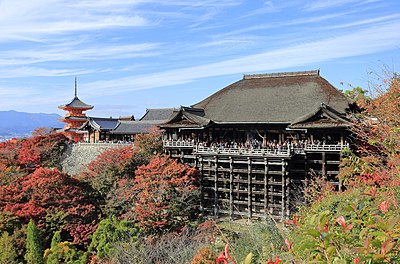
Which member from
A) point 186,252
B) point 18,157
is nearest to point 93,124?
point 18,157

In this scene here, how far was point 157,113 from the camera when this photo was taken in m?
40.2

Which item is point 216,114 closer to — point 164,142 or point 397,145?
point 164,142

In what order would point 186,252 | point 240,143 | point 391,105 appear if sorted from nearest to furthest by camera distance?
1. point 391,105
2. point 186,252
3. point 240,143

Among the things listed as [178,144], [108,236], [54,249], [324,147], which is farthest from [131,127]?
[324,147]

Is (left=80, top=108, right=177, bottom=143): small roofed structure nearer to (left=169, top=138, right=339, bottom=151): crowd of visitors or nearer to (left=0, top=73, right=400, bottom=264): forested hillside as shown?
(left=169, top=138, right=339, bottom=151): crowd of visitors

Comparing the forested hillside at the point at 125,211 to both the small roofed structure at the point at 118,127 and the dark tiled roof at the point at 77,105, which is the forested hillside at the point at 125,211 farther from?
the dark tiled roof at the point at 77,105

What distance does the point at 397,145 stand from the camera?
780 cm

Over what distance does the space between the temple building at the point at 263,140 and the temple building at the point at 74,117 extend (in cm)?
1914

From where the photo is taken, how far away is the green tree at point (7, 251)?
1706 cm

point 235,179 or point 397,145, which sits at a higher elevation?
point 397,145

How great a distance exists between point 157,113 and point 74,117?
10.6 meters

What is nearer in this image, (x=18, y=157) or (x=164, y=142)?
(x=164, y=142)

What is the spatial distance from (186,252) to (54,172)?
10.9m

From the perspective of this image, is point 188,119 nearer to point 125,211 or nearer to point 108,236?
point 125,211
